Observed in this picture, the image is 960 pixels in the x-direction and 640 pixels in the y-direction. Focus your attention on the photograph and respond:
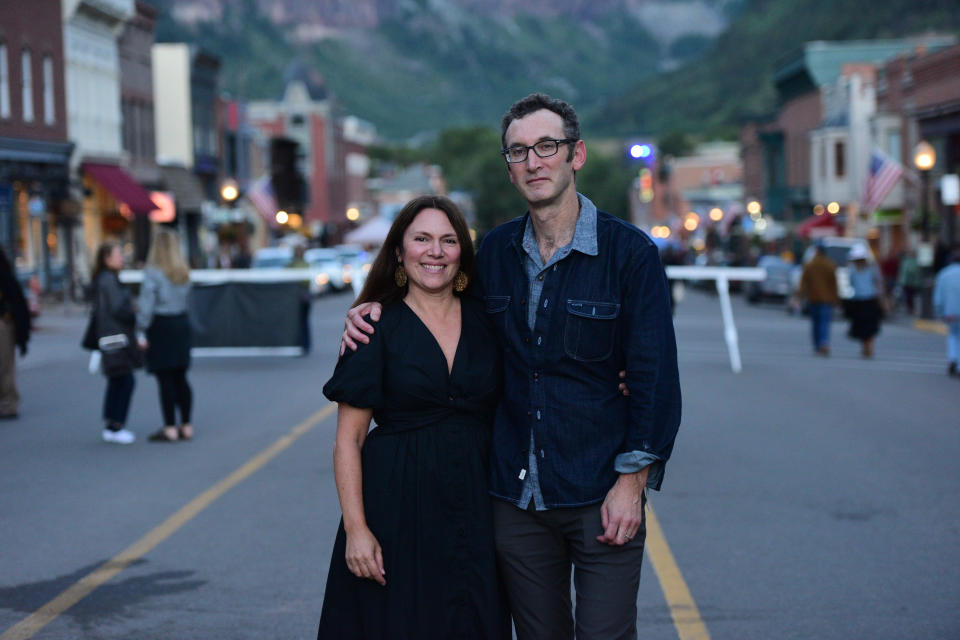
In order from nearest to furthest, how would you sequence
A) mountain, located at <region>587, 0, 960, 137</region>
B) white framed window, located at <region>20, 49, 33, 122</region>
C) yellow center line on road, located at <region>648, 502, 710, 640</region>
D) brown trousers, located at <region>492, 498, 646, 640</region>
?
brown trousers, located at <region>492, 498, 646, 640</region> → yellow center line on road, located at <region>648, 502, 710, 640</region> → white framed window, located at <region>20, 49, 33, 122</region> → mountain, located at <region>587, 0, 960, 137</region>

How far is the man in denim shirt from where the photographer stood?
13.2 feet

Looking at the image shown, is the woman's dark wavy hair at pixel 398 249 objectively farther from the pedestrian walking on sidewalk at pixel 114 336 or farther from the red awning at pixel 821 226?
the red awning at pixel 821 226

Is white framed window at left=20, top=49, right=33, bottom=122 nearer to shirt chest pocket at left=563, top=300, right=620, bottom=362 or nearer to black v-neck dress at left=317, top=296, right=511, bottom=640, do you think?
black v-neck dress at left=317, top=296, right=511, bottom=640

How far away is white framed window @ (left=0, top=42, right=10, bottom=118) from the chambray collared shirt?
116 feet

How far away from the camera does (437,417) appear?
13.8 feet

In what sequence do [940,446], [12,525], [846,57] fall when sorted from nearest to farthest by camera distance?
[12,525]
[940,446]
[846,57]

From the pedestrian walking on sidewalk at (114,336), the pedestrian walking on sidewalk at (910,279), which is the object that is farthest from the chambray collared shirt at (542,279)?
the pedestrian walking on sidewalk at (910,279)

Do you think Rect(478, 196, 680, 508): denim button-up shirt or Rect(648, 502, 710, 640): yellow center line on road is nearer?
Rect(478, 196, 680, 508): denim button-up shirt

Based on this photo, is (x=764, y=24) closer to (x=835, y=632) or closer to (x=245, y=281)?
(x=245, y=281)

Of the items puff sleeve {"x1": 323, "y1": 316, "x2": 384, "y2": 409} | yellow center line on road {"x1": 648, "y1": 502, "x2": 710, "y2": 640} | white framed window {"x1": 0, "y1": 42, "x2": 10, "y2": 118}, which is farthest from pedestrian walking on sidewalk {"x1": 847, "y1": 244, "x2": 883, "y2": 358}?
white framed window {"x1": 0, "y1": 42, "x2": 10, "y2": 118}

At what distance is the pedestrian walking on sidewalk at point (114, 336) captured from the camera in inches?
486

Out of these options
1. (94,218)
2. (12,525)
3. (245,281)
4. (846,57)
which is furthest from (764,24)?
(12,525)

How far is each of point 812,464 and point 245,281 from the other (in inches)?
462

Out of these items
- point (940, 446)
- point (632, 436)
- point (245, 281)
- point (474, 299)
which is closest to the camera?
point (632, 436)
